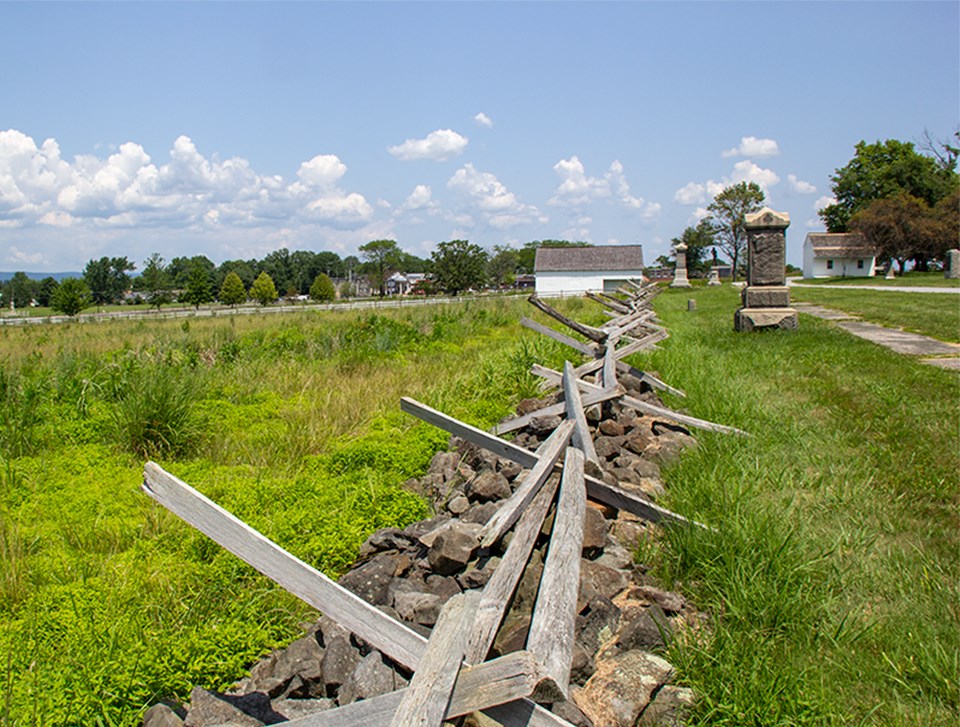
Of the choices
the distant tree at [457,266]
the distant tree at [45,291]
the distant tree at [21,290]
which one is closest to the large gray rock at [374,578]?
the distant tree at [457,266]

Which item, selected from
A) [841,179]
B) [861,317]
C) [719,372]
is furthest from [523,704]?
[841,179]

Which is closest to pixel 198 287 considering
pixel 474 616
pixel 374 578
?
pixel 374 578

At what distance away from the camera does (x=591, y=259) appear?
229 ft

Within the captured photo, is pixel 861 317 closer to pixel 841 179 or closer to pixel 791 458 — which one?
pixel 791 458

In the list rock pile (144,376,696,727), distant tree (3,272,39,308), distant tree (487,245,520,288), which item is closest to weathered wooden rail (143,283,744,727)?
rock pile (144,376,696,727)

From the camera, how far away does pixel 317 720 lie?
6.57ft

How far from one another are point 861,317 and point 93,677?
16.4 meters

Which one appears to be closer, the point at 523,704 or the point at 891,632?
the point at 523,704

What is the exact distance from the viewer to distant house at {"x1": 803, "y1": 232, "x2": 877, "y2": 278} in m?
63.8

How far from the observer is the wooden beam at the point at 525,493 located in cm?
288

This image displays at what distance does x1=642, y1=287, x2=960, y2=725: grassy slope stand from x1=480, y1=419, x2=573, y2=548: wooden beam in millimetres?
668

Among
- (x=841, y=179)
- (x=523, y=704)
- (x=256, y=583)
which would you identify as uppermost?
(x=841, y=179)

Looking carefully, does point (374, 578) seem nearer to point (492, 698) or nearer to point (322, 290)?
point (492, 698)

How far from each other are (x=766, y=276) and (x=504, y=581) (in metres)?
11.8
